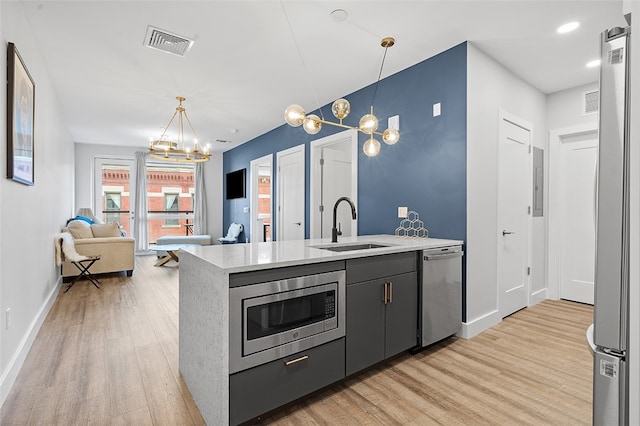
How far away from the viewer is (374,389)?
2102 mm

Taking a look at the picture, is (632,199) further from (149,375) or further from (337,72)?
(337,72)

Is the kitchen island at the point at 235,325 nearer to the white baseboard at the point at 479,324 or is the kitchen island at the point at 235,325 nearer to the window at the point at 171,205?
the white baseboard at the point at 479,324

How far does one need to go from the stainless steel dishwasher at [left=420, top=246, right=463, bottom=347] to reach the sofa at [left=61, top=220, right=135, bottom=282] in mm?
4886

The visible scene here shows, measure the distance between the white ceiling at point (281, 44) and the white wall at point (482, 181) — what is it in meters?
0.21

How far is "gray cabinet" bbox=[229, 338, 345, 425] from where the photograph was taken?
159 centimetres

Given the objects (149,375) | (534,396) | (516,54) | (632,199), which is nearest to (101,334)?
(149,375)

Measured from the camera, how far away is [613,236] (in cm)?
100

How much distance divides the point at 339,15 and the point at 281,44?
701 mm

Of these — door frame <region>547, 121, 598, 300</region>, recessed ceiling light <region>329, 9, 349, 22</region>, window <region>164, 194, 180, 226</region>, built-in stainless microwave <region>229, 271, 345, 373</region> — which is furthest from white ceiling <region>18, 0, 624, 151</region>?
window <region>164, 194, 180, 226</region>

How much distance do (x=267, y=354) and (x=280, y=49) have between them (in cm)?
271

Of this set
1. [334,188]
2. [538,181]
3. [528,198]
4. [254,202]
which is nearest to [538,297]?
[528,198]

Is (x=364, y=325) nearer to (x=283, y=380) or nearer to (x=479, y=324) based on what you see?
(x=283, y=380)

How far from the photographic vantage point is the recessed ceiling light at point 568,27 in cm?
271

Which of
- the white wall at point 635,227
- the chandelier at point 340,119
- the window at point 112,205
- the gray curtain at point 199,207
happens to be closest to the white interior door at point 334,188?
the chandelier at point 340,119
